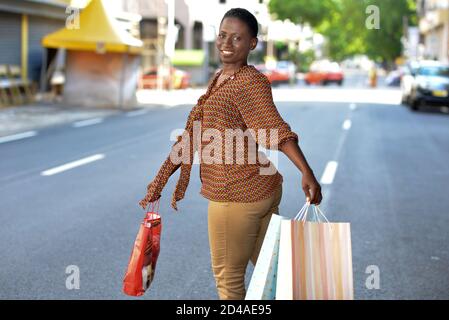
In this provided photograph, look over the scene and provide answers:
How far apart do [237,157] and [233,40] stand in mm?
529

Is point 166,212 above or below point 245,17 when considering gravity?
below

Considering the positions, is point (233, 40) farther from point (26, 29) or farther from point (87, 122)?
point (26, 29)

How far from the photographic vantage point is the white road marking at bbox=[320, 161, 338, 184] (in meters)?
10.4

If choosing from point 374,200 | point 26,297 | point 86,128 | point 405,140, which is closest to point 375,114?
point 405,140

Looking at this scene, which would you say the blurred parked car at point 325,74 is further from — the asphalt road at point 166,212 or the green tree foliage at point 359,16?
the asphalt road at point 166,212

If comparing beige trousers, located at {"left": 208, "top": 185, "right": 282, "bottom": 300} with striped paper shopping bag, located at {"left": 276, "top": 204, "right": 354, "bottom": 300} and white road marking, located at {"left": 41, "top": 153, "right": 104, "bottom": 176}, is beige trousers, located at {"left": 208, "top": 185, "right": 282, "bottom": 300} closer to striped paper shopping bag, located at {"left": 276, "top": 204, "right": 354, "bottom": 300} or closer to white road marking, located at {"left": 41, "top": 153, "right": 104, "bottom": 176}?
striped paper shopping bag, located at {"left": 276, "top": 204, "right": 354, "bottom": 300}

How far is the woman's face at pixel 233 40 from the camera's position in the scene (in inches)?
136

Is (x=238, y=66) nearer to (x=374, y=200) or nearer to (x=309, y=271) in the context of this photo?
(x=309, y=271)

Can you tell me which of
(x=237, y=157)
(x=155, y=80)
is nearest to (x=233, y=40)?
(x=237, y=157)

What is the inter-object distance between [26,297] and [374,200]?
5128mm

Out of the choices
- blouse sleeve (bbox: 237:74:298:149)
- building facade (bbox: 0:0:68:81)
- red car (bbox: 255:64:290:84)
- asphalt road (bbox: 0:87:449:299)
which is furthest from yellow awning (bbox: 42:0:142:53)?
red car (bbox: 255:64:290:84)

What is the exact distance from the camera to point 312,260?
3.13 m

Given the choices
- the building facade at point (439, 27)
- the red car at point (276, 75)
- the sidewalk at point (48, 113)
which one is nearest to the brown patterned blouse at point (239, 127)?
the sidewalk at point (48, 113)
